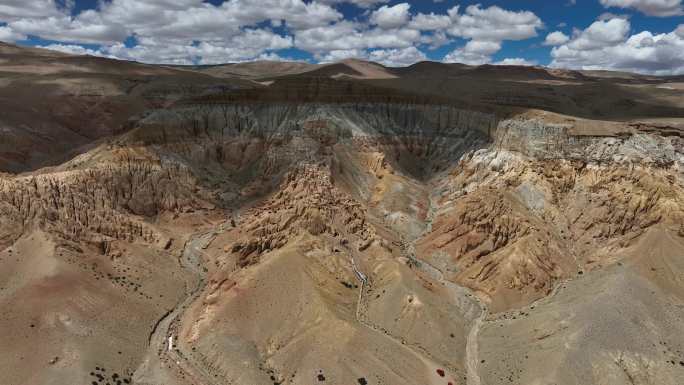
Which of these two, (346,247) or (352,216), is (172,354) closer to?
(346,247)

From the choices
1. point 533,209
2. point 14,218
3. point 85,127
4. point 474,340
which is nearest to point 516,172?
point 533,209

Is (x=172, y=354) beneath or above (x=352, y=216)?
beneath

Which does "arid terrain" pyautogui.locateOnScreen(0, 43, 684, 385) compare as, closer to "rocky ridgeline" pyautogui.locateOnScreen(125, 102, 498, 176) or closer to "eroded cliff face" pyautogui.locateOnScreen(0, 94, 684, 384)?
"eroded cliff face" pyautogui.locateOnScreen(0, 94, 684, 384)

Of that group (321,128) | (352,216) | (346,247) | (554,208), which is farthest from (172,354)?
(554,208)

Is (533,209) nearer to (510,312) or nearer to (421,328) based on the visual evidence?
(510,312)

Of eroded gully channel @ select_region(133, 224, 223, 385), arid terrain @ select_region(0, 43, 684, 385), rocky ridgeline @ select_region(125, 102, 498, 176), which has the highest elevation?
rocky ridgeline @ select_region(125, 102, 498, 176)

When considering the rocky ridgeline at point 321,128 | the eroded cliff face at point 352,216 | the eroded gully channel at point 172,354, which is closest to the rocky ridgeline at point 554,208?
the eroded cliff face at point 352,216

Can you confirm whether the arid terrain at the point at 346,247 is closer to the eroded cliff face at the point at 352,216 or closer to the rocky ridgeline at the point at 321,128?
the eroded cliff face at the point at 352,216

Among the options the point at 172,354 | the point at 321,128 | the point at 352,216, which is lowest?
the point at 172,354

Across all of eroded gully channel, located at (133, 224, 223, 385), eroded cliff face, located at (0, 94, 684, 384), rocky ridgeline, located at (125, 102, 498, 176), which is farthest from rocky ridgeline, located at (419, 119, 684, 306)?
eroded gully channel, located at (133, 224, 223, 385)
